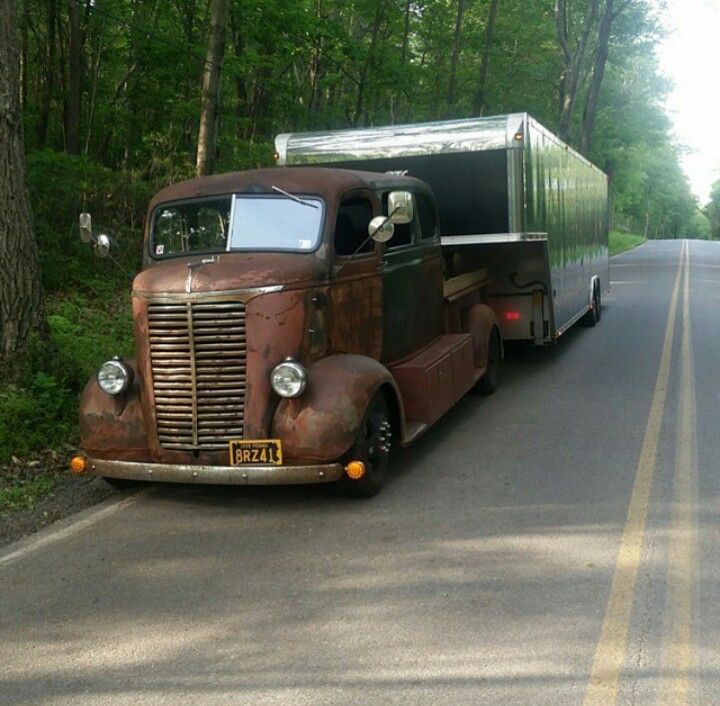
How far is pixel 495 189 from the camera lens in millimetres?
10719

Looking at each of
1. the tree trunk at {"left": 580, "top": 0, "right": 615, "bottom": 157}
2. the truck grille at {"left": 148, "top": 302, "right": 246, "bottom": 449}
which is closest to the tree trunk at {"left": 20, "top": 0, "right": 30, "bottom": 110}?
the truck grille at {"left": 148, "top": 302, "right": 246, "bottom": 449}

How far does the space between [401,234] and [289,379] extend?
9.23ft

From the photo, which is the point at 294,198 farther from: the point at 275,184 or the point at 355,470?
the point at 355,470

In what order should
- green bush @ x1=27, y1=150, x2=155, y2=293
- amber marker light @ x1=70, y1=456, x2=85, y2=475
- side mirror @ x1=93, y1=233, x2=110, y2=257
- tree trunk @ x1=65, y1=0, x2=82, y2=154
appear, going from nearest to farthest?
amber marker light @ x1=70, y1=456, x2=85, y2=475 < side mirror @ x1=93, y1=233, x2=110, y2=257 < green bush @ x1=27, y1=150, x2=155, y2=293 < tree trunk @ x1=65, y1=0, x2=82, y2=154

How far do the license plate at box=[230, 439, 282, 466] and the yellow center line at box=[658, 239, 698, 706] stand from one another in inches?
103

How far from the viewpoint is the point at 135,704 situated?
3906 millimetres

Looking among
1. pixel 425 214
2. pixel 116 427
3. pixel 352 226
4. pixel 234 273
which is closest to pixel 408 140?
pixel 425 214

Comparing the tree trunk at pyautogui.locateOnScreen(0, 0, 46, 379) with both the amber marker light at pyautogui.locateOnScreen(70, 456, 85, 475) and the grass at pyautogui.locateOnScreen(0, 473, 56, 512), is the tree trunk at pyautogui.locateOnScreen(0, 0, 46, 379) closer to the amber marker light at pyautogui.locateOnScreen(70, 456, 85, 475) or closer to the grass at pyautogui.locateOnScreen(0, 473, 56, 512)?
the grass at pyautogui.locateOnScreen(0, 473, 56, 512)

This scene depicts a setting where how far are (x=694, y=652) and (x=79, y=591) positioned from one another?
3.27 meters

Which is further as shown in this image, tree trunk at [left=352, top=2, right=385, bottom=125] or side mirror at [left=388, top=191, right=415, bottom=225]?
tree trunk at [left=352, top=2, right=385, bottom=125]

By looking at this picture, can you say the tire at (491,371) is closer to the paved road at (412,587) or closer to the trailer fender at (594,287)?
the paved road at (412,587)

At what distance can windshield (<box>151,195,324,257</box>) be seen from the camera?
7332 millimetres

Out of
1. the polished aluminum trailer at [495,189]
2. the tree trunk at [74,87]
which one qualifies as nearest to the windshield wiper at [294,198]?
the polished aluminum trailer at [495,189]

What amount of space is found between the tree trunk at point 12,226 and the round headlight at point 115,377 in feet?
7.16
